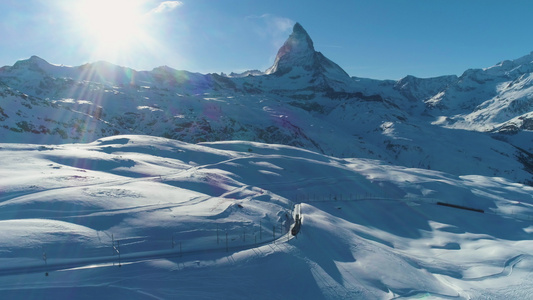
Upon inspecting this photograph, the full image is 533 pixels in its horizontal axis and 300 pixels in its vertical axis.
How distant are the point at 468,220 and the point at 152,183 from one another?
139 feet

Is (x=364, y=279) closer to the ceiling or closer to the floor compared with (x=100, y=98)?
closer to the floor

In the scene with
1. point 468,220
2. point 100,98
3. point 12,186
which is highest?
point 100,98

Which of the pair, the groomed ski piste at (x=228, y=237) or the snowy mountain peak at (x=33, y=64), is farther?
the snowy mountain peak at (x=33, y=64)

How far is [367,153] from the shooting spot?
154875 mm

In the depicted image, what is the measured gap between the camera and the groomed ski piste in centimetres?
1914

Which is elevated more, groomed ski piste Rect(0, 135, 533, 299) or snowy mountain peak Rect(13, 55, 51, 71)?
snowy mountain peak Rect(13, 55, 51, 71)

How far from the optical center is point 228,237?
25.5m

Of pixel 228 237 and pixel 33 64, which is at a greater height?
pixel 33 64

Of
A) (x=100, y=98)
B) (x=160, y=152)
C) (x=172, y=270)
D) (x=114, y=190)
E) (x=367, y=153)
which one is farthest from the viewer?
(x=367, y=153)

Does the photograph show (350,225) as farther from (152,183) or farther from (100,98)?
(100,98)

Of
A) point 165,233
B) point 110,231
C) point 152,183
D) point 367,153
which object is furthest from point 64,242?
point 367,153

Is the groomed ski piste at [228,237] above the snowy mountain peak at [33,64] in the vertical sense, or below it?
below

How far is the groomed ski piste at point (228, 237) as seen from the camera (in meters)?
19.1

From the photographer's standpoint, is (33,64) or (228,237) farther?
(33,64)
